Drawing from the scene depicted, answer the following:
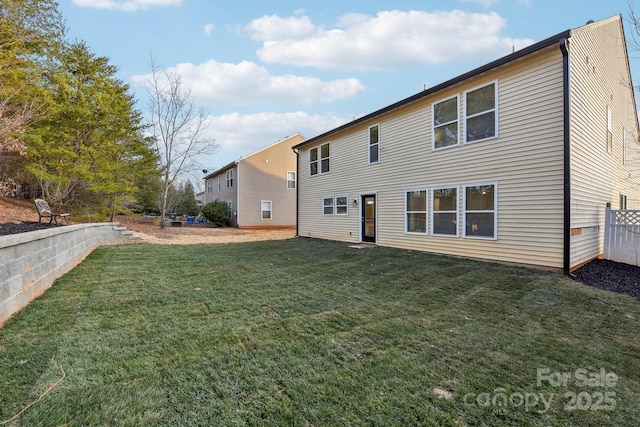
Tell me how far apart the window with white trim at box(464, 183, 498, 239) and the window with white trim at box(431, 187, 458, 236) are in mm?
292

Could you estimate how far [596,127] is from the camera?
7398 millimetres

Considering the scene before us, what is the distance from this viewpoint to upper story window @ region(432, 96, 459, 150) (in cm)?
777

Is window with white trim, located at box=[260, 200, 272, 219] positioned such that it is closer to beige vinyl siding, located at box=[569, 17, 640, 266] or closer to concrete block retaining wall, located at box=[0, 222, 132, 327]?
concrete block retaining wall, located at box=[0, 222, 132, 327]

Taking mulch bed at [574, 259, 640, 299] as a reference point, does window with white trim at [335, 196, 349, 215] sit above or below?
above

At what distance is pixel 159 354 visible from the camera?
2.60m

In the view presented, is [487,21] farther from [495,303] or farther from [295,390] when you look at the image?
[295,390]

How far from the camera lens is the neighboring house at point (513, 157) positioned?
19.8 ft

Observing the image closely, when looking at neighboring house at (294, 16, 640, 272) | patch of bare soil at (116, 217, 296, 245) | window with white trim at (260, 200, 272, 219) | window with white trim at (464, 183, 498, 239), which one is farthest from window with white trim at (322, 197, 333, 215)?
window with white trim at (260, 200, 272, 219)

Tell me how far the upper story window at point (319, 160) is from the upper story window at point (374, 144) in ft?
8.57

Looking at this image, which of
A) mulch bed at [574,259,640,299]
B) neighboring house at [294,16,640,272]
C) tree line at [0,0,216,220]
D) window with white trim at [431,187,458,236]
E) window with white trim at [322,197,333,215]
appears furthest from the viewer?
window with white trim at [322,197,333,215]

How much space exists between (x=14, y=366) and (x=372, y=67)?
15.2m

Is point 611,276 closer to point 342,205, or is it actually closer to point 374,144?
point 374,144

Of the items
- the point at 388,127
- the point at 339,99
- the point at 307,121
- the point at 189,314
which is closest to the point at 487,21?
the point at 388,127

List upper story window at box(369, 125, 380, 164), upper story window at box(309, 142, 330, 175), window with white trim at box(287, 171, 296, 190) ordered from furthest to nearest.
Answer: window with white trim at box(287, 171, 296, 190) → upper story window at box(309, 142, 330, 175) → upper story window at box(369, 125, 380, 164)
